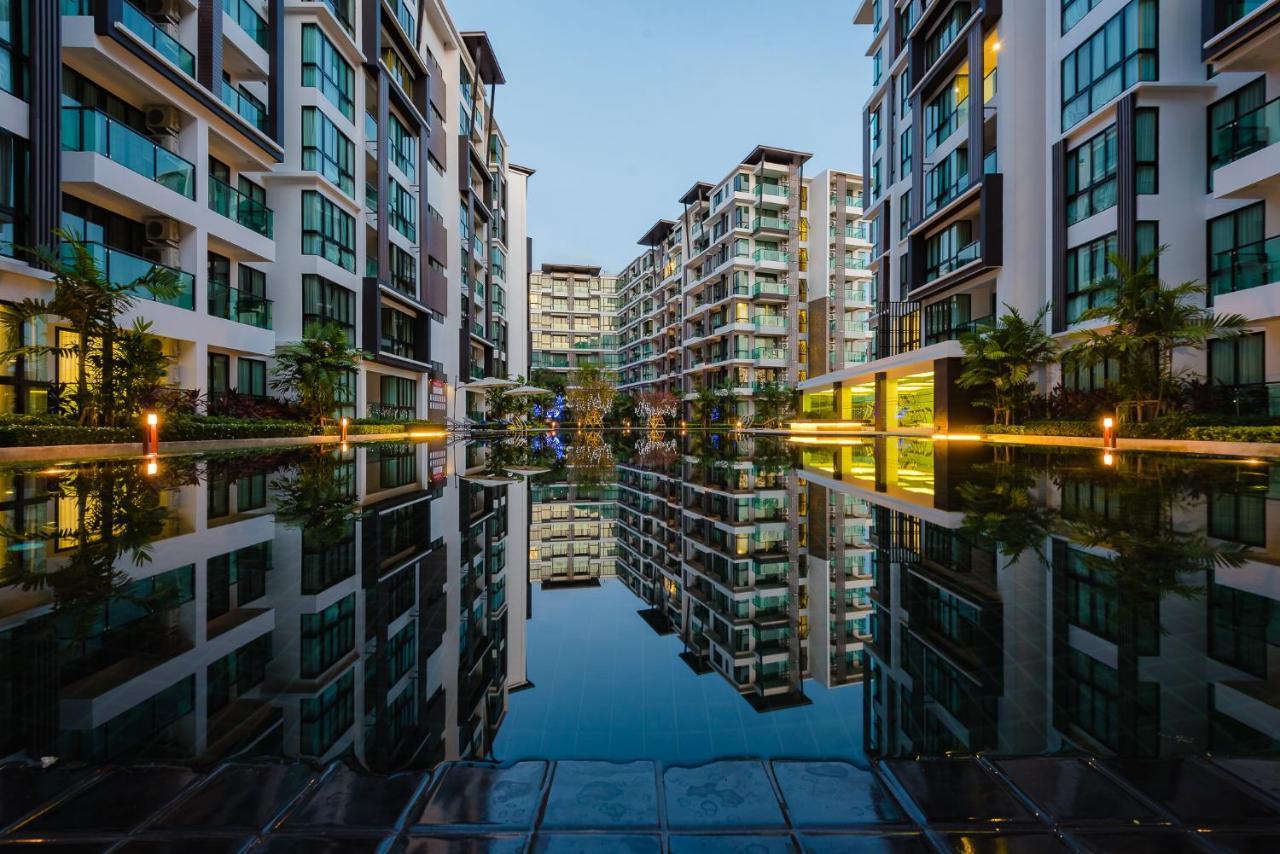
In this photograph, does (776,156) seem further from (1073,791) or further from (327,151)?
(1073,791)

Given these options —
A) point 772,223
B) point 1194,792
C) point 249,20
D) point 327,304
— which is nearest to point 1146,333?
point 1194,792

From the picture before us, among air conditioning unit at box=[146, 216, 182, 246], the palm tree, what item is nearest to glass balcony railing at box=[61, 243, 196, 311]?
air conditioning unit at box=[146, 216, 182, 246]

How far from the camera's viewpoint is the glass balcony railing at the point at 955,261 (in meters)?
28.6

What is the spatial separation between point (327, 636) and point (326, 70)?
30699mm

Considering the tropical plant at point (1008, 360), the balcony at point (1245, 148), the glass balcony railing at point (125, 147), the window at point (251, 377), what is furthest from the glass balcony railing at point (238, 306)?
the balcony at point (1245, 148)

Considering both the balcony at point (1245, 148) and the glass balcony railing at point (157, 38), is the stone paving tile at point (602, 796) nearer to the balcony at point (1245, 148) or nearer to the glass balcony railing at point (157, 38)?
the glass balcony railing at point (157, 38)

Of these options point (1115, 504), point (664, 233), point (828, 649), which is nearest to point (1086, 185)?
point (1115, 504)

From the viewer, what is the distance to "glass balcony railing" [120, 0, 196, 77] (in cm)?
1819

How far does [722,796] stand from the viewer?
2.14 metres

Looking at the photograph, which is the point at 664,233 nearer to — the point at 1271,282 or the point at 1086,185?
the point at 1086,185

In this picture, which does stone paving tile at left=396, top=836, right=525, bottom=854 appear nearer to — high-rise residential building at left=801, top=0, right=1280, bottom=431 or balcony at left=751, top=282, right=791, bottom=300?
high-rise residential building at left=801, top=0, right=1280, bottom=431

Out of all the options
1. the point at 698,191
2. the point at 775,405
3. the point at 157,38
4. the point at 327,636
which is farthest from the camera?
the point at 698,191

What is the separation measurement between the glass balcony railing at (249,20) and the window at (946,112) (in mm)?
28213

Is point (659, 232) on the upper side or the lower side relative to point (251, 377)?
upper
